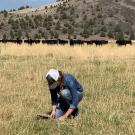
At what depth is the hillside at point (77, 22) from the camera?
64.7 meters

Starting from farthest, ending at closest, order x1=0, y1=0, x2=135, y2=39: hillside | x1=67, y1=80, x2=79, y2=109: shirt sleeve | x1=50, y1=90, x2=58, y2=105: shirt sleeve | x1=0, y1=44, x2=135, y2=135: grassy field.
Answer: x1=0, y1=0, x2=135, y2=39: hillside → x1=50, y1=90, x2=58, y2=105: shirt sleeve → x1=67, y1=80, x2=79, y2=109: shirt sleeve → x1=0, y1=44, x2=135, y2=135: grassy field

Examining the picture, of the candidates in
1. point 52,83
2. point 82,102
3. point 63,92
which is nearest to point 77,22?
point 82,102

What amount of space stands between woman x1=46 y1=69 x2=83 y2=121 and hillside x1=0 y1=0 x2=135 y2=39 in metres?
50.8

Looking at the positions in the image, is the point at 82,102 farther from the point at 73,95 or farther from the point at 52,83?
the point at 52,83

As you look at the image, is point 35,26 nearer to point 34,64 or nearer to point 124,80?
point 34,64

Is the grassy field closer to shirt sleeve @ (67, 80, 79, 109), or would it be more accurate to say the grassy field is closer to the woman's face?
shirt sleeve @ (67, 80, 79, 109)

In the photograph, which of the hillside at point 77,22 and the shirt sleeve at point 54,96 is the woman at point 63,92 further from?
the hillside at point 77,22

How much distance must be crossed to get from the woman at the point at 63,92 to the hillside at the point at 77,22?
5084 centimetres

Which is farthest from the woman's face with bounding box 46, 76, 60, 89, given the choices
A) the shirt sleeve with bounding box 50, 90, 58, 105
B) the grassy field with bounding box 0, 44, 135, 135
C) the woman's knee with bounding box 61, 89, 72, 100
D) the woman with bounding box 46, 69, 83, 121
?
the grassy field with bounding box 0, 44, 135, 135

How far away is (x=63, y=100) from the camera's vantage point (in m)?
9.78

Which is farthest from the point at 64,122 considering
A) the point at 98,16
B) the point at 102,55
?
the point at 98,16

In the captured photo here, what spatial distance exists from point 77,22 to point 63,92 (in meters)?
62.1

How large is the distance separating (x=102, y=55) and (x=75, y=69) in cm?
800

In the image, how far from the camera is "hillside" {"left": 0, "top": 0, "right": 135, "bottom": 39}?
64.7 meters
